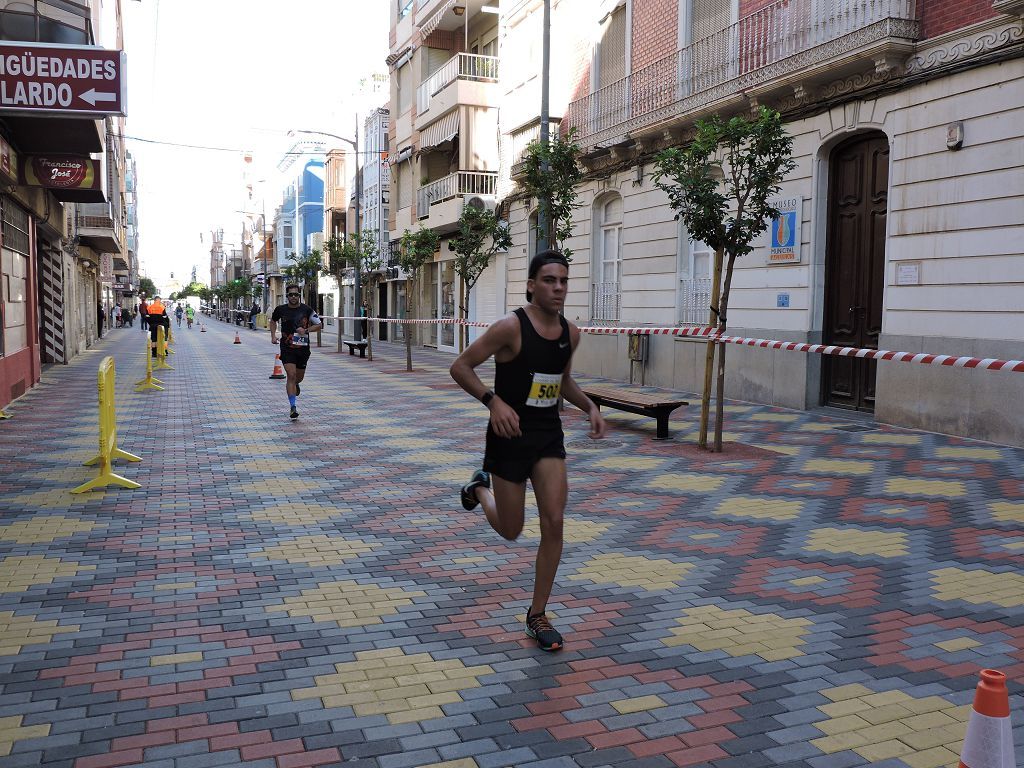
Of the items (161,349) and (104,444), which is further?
(161,349)

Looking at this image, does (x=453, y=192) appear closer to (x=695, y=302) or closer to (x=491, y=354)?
(x=695, y=302)

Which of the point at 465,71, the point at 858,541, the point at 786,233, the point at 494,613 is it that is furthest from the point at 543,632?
the point at 465,71

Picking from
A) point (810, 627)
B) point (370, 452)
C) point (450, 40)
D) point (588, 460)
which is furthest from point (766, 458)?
point (450, 40)

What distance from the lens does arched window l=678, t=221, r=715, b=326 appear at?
16.4 m

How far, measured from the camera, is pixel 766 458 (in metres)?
9.61

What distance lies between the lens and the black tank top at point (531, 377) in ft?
13.9

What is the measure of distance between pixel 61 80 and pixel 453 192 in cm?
1660

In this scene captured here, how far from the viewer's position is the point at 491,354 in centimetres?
422

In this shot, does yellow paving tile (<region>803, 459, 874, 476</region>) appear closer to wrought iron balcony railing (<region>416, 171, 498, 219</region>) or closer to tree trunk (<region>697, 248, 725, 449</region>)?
tree trunk (<region>697, 248, 725, 449</region>)

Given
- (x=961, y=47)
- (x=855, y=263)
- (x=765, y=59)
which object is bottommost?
(x=855, y=263)

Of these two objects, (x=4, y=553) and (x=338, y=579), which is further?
(x=4, y=553)

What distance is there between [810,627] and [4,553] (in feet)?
16.0

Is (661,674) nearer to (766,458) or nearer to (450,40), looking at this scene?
(766,458)

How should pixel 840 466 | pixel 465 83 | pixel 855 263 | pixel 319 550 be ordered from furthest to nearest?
pixel 465 83
pixel 855 263
pixel 840 466
pixel 319 550
